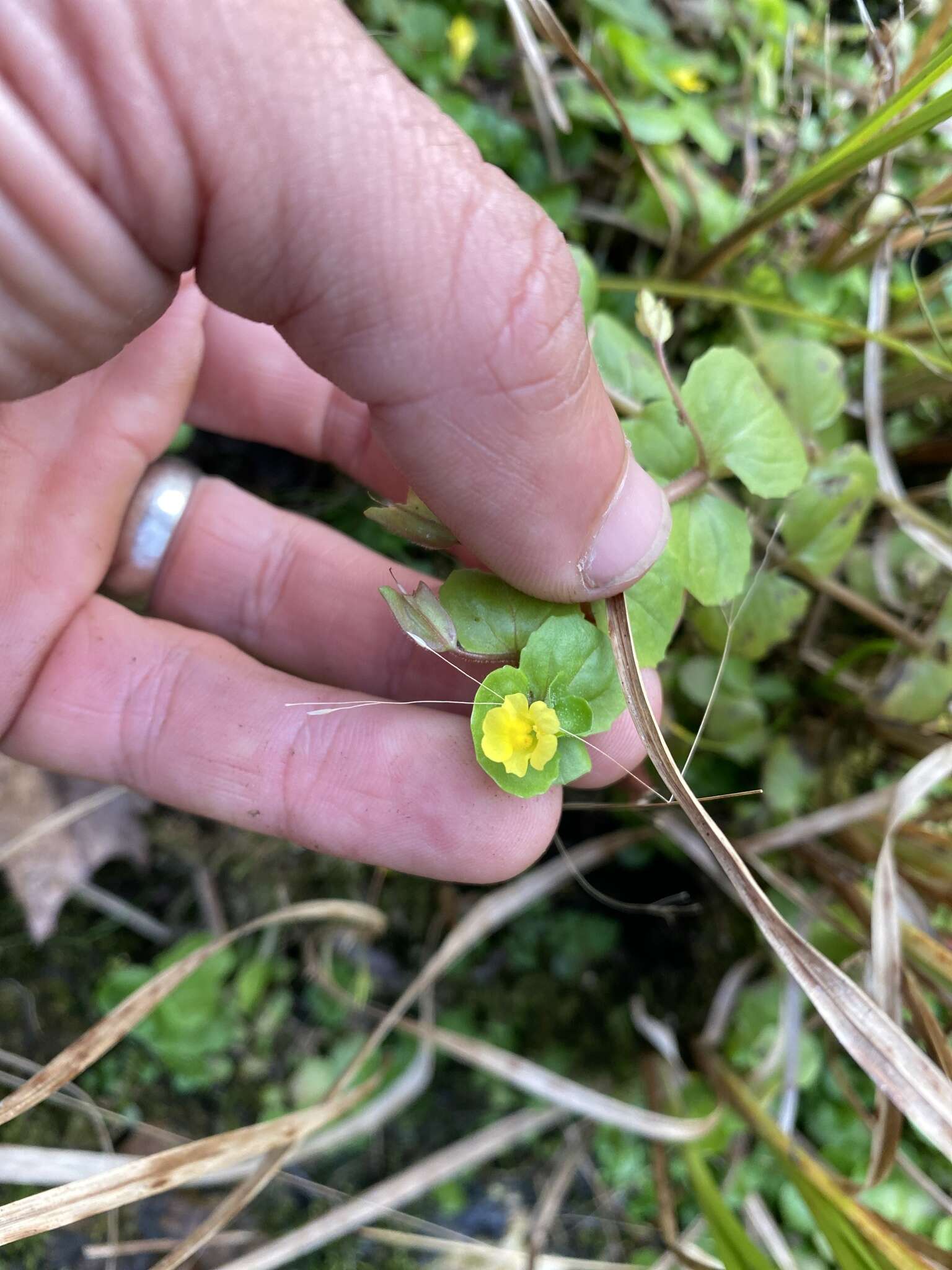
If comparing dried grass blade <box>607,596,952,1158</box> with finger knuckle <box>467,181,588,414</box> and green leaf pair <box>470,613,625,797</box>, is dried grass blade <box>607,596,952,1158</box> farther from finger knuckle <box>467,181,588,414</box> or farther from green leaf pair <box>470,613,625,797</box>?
finger knuckle <box>467,181,588,414</box>

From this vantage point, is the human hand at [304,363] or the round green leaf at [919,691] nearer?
the human hand at [304,363]

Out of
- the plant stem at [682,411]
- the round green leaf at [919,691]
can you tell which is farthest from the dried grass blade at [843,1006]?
the round green leaf at [919,691]

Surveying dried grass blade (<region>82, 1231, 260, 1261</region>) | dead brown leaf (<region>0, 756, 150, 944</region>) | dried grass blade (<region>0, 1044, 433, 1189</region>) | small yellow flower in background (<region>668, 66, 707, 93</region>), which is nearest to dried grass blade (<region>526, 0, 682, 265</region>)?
small yellow flower in background (<region>668, 66, 707, 93</region>)

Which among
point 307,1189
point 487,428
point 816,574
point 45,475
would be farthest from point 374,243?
point 307,1189

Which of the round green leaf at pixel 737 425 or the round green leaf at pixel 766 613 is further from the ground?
the round green leaf at pixel 737 425

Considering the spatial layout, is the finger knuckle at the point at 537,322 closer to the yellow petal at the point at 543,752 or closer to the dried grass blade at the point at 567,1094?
the yellow petal at the point at 543,752
